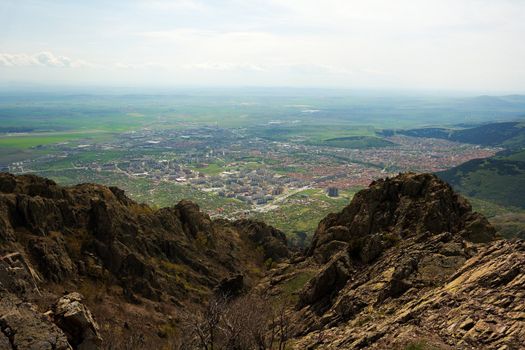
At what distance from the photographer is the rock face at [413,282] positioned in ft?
70.6

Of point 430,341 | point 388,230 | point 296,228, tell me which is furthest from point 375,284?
point 296,228

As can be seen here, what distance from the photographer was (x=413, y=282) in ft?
95.1

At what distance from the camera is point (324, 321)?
3145 cm

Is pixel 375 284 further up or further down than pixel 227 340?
further up

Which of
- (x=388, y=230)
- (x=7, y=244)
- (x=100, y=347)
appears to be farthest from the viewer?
(x=388, y=230)

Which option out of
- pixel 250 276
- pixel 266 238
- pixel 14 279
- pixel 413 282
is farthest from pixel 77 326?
pixel 266 238

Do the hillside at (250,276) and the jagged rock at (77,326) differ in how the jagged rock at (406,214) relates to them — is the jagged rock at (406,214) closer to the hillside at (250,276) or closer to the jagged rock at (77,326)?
the hillside at (250,276)

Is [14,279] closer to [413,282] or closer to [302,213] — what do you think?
[413,282]

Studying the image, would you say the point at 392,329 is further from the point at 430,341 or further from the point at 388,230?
the point at 388,230

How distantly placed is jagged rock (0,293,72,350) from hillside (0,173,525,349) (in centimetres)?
6

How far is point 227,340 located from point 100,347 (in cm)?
834

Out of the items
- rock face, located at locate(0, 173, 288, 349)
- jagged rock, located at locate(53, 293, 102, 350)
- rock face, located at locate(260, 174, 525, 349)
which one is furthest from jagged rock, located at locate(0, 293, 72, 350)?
rock face, located at locate(260, 174, 525, 349)

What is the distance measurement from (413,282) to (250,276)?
116 feet

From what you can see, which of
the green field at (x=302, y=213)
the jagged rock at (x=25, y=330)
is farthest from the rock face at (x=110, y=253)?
the green field at (x=302, y=213)
